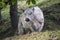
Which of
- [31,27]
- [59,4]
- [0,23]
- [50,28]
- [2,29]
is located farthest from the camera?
[59,4]

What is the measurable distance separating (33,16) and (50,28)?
152cm

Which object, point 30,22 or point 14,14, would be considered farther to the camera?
point 14,14

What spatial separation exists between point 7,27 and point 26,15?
9.61 feet

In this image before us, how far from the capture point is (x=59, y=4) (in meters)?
11.6

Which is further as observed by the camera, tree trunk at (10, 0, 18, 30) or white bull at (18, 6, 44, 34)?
tree trunk at (10, 0, 18, 30)

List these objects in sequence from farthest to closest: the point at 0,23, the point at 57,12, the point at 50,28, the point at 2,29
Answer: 1. the point at 0,23
2. the point at 57,12
3. the point at 2,29
4. the point at 50,28

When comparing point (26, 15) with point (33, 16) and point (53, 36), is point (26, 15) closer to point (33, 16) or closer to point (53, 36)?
point (33, 16)

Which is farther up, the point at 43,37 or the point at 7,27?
the point at 43,37

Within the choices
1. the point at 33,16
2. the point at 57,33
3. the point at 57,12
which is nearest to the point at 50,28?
the point at 33,16

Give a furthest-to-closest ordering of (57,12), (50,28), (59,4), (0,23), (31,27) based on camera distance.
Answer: (59,4), (0,23), (57,12), (50,28), (31,27)

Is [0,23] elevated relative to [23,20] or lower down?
lower down

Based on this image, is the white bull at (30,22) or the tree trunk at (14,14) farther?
the tree trunk at (14,14)

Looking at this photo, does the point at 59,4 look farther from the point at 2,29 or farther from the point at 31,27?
the point at 31,27

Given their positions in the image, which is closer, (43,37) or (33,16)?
(43,37)
